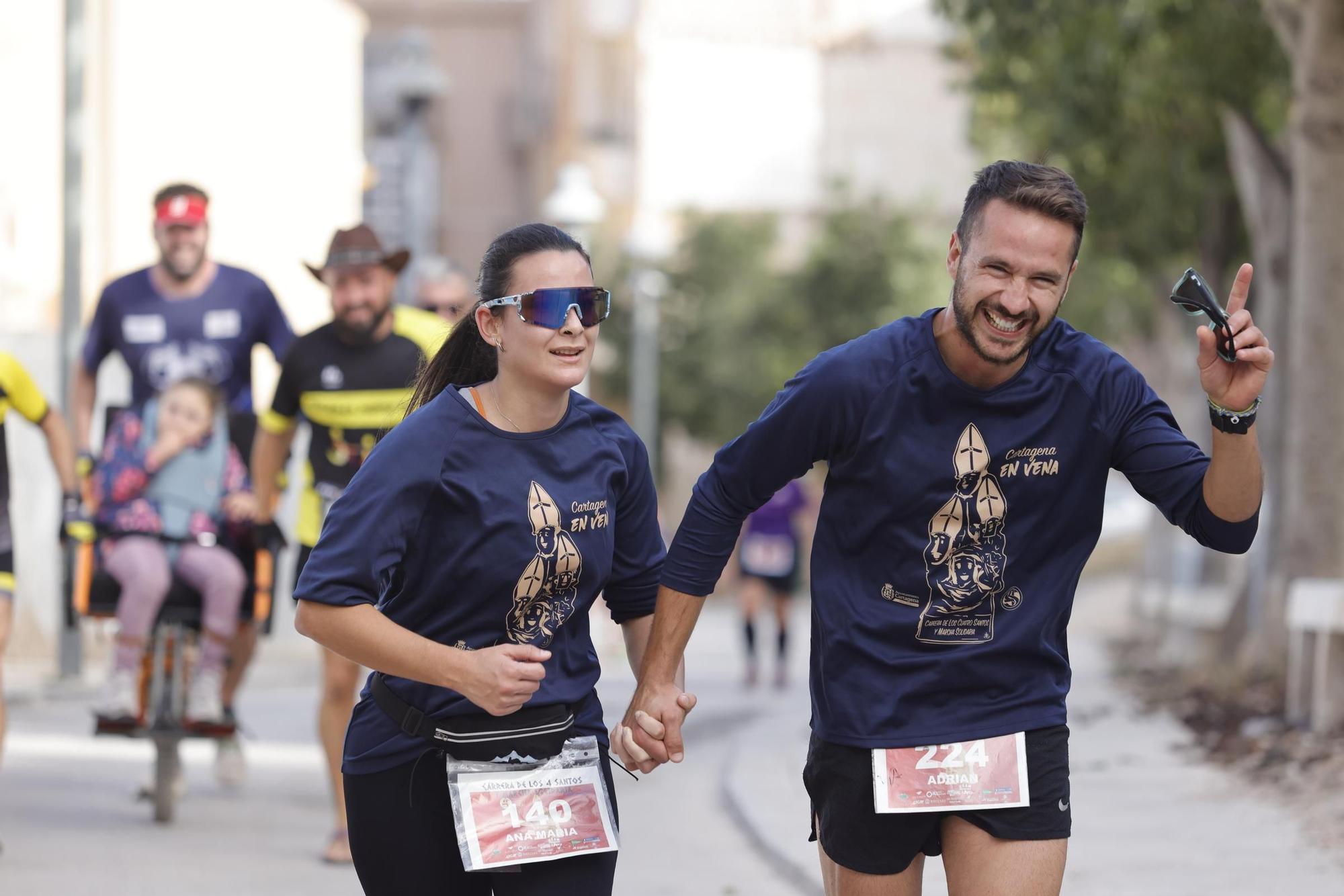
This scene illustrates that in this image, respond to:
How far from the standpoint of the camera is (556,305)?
4449mm

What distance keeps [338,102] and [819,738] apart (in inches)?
753

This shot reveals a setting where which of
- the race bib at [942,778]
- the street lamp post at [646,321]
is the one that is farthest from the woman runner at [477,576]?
the street lamp post at [646,321]

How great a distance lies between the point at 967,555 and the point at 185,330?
5415 millimetres

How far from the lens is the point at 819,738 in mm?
4629

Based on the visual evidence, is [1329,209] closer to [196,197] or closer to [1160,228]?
[196,197]

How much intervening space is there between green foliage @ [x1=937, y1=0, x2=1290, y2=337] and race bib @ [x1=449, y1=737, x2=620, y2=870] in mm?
12003

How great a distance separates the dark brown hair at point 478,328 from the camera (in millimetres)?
4527

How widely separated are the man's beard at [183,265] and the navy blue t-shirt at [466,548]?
493 centimetres

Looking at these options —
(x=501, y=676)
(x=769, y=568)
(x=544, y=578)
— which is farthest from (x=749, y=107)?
(x=501, y=676)

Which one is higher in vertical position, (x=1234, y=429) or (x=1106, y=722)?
(x=1234, y=429)

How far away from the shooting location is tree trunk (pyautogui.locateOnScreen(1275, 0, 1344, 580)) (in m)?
12.7

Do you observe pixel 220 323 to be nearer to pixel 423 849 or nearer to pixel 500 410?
pixel 500 410

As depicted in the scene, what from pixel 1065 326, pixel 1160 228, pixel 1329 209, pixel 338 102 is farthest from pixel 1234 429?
pixel 338 102

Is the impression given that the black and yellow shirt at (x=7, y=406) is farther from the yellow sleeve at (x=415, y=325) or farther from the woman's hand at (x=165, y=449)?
the yellow sleeve at (x=415, y=325)
